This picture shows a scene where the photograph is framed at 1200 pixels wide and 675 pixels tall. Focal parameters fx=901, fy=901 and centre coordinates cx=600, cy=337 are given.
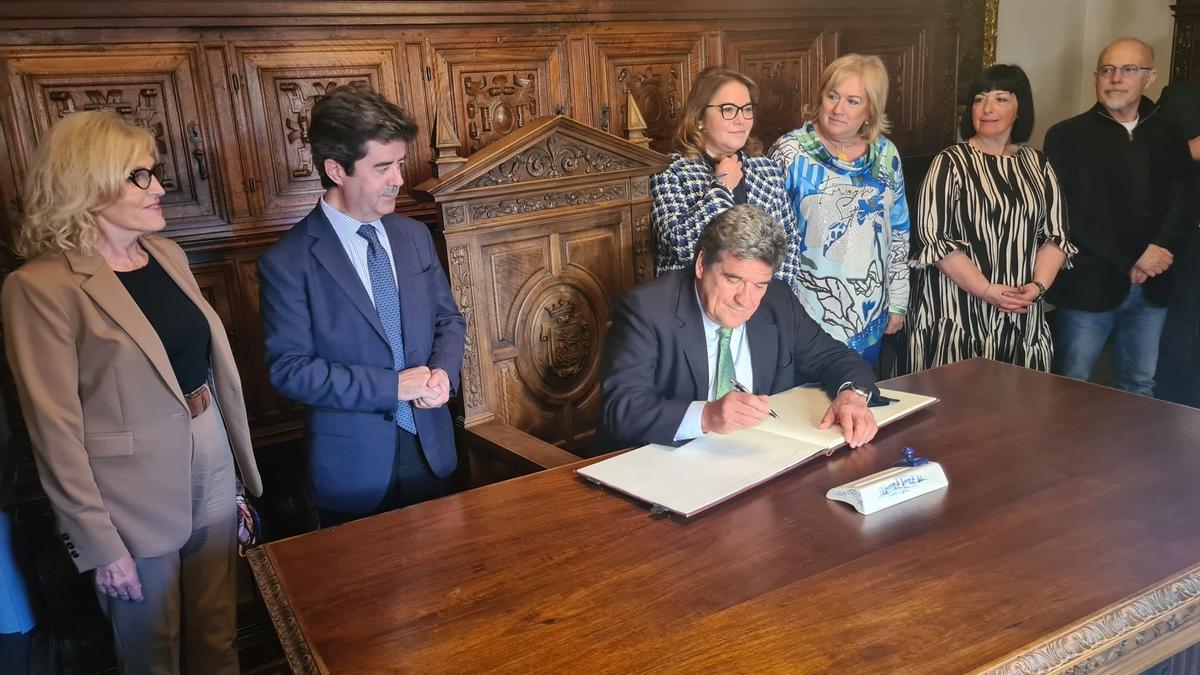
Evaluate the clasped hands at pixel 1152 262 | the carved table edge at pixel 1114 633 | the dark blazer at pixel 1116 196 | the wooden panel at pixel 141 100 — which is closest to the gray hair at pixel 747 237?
the carved table edge at pixel 1114 633

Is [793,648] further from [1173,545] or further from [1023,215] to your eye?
[1023,215]

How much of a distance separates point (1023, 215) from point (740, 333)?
4.48 ft

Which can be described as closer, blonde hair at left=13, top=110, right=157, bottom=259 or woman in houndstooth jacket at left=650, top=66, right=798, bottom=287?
blonde hair at left=13, top=110, right=157, bottom=259

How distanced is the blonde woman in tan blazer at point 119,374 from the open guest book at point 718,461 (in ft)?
2.98

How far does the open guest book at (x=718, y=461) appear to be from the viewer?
5.40ft

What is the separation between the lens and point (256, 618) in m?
2.60

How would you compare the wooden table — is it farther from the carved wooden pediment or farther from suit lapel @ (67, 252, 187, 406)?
the carved wooden pediment

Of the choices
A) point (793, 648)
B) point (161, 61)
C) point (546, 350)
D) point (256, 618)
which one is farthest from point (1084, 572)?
point (161, 61)

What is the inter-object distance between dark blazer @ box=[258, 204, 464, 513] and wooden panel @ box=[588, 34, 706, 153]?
1.41 metres

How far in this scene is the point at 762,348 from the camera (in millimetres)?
2178

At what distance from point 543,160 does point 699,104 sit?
50 cm

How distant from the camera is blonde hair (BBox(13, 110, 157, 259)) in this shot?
5.88ft

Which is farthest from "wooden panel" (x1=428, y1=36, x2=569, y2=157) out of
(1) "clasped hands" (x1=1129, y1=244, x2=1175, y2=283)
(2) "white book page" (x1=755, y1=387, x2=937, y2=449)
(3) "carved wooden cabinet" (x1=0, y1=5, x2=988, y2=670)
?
(1) "clasped hands" (x1=1129, y1=244, x2=1175, y2=283)
